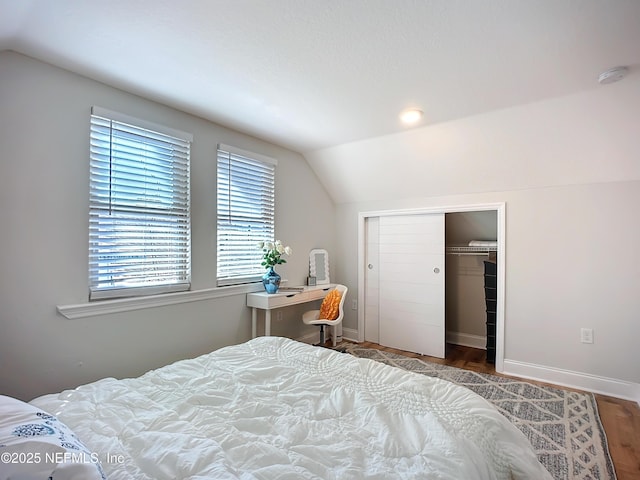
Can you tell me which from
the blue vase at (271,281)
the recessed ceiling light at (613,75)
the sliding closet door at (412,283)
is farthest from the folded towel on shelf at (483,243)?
the blue vase at (271,281)

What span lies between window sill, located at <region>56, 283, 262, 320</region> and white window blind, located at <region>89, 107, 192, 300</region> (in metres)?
0.06

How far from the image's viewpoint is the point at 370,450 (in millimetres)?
1104

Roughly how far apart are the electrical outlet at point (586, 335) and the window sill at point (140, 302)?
3320 mm

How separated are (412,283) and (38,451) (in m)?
3.83

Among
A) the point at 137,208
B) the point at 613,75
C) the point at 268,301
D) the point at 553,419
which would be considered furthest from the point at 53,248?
the point at 613,75

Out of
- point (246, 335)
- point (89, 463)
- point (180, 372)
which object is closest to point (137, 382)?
point (180, 372)

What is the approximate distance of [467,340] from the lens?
4434 mm

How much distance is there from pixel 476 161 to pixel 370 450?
308 cm

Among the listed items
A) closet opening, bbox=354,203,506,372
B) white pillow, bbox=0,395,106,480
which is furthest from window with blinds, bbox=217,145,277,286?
white pillow, bbox=0,395,106,480

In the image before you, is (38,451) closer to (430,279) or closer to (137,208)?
(137,208)

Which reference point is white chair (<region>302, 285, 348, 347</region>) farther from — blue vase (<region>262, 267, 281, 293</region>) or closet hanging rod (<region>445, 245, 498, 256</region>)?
closet hanging rod (<region>445, 245, 498, 256</region>)

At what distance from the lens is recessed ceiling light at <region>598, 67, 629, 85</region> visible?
7.00 ft

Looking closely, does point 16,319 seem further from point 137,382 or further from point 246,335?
point 246,335

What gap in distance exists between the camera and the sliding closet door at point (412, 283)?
394cm
